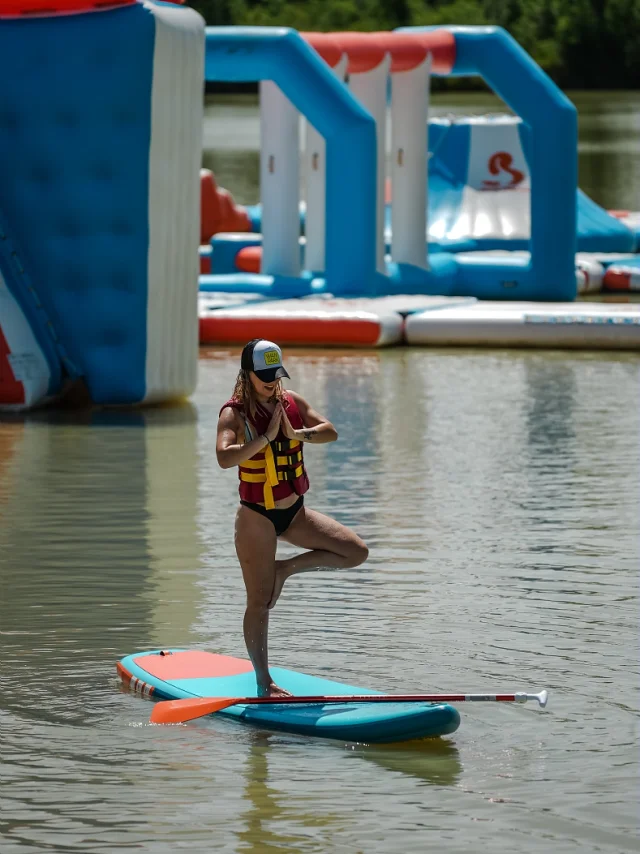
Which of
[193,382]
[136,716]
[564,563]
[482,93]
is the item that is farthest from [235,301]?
[482,93]

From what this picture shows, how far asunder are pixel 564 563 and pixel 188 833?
9.94 feet

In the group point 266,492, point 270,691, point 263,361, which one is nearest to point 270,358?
point 263,361

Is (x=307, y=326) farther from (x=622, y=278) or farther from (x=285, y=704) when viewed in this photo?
(x=285, y=704)

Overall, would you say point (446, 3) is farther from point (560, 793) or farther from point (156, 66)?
point (560, 793)

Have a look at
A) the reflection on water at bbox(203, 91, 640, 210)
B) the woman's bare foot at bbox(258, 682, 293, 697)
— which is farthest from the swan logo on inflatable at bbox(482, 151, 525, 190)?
the woman's bare foot at bbox(258, 682, 293, 697)

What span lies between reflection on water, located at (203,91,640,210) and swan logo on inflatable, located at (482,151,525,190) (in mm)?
2541

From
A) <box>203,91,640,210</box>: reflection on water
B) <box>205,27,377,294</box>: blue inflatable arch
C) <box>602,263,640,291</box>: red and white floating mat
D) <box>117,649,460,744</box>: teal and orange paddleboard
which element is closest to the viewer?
<box>117,649,460,744</box>: teal and orange paddleboard

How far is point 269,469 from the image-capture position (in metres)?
5.18

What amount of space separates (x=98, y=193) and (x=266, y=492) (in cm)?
585

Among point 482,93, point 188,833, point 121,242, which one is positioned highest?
point 482,93

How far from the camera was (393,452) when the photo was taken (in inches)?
379

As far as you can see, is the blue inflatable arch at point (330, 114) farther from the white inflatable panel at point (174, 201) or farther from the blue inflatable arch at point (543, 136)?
the white inflatable panel at point (174, 201)

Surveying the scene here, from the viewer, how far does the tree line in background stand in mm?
77375

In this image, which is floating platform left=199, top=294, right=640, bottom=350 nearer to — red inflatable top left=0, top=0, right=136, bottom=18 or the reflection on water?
red inflatable top left=0, top=0, right=136, bottom=18
